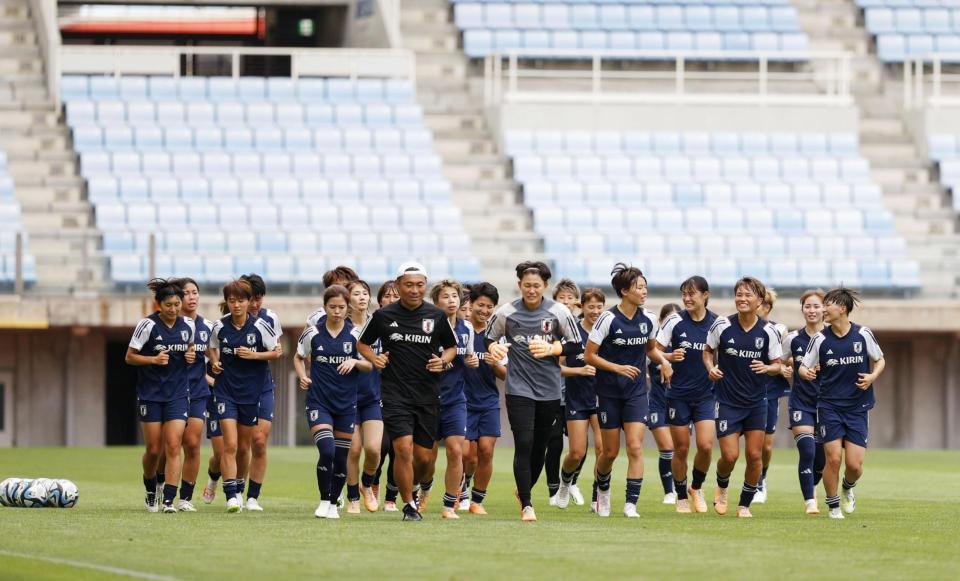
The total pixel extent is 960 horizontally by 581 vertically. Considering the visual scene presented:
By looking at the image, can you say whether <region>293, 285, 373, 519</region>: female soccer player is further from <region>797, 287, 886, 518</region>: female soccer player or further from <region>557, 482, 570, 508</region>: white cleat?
<region>797, 287, 886, 518</region>: female soccer player

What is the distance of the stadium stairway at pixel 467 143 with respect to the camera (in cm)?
2991

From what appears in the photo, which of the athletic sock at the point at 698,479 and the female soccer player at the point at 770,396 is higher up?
the female soccer player at the point at 770,396

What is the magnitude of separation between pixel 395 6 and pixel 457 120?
2626mm

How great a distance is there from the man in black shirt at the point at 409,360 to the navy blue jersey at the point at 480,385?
5.46 ft

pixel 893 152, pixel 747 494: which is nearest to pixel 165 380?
pixel 747 494

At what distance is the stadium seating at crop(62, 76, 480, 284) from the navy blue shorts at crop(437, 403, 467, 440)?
13664 millimetres

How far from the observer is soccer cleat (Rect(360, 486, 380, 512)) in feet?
51.3

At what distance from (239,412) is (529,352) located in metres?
2.61

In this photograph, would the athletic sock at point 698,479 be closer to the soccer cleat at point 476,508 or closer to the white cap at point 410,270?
the soccer cleat at point 476,508

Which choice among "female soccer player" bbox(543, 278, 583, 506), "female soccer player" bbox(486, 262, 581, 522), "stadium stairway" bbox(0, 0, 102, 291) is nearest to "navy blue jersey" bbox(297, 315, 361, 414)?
"female soccer player" bbox(486, 262, 581, 522)

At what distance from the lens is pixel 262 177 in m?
33.1


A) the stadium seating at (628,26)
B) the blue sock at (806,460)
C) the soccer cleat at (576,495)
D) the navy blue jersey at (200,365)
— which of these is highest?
the stadium seating at (628,26)

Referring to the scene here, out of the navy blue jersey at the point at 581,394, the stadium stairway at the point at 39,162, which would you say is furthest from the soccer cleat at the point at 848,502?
the stadium stairway at the point at 39,162

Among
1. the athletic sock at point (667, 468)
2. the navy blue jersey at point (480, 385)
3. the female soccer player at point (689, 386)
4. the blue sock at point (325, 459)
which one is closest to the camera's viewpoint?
the blue sock at point (325, 459)
